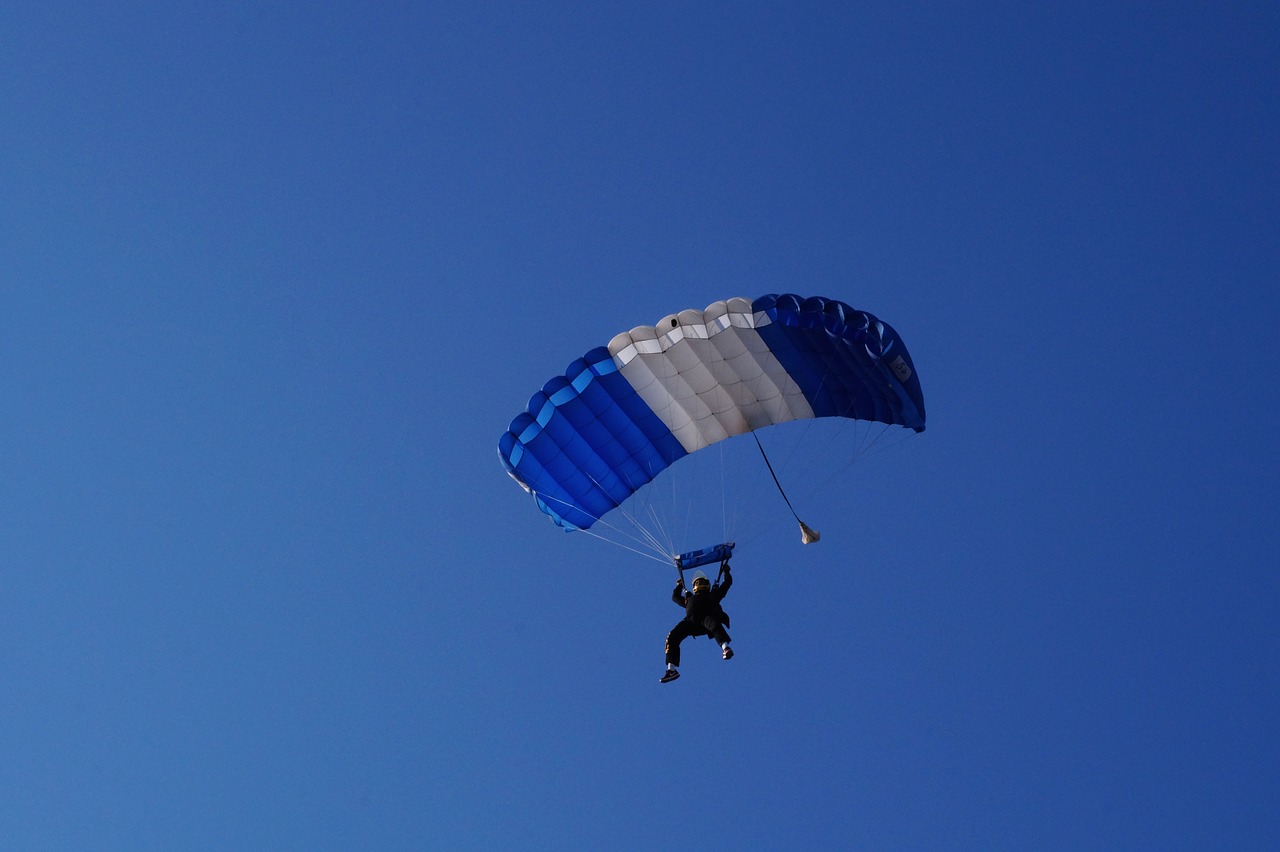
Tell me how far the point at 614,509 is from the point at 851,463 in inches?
106

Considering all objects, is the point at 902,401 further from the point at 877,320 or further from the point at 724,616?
the point at 724,616

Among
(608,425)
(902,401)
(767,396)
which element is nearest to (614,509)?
(608,425)

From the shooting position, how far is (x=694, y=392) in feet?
61.1

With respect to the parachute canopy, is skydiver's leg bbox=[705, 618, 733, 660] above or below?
below

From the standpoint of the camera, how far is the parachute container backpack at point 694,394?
59.5 ft

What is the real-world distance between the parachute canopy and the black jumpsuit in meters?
1.73

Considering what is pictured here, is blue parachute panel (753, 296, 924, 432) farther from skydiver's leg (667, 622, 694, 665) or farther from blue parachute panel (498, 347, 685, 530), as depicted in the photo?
skydiver's leg (667, 622, 694, 665)

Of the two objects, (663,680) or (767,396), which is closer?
(663,680)

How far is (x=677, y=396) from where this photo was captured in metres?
18.7

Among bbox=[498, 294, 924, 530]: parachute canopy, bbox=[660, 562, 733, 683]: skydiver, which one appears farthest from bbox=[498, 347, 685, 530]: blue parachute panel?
bbox=[660, 562, 733, 683]: skydiver

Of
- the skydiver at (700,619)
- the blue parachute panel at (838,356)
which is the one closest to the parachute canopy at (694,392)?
the blue parachute panel at (838,356)

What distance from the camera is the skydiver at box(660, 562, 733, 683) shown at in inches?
693

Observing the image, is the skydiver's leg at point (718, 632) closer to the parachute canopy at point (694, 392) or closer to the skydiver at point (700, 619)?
the skydiver at point (700, 619)

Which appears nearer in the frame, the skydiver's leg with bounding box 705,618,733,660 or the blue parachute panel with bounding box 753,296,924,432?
the skydiver's leg with bounding box 705,618,733,660
